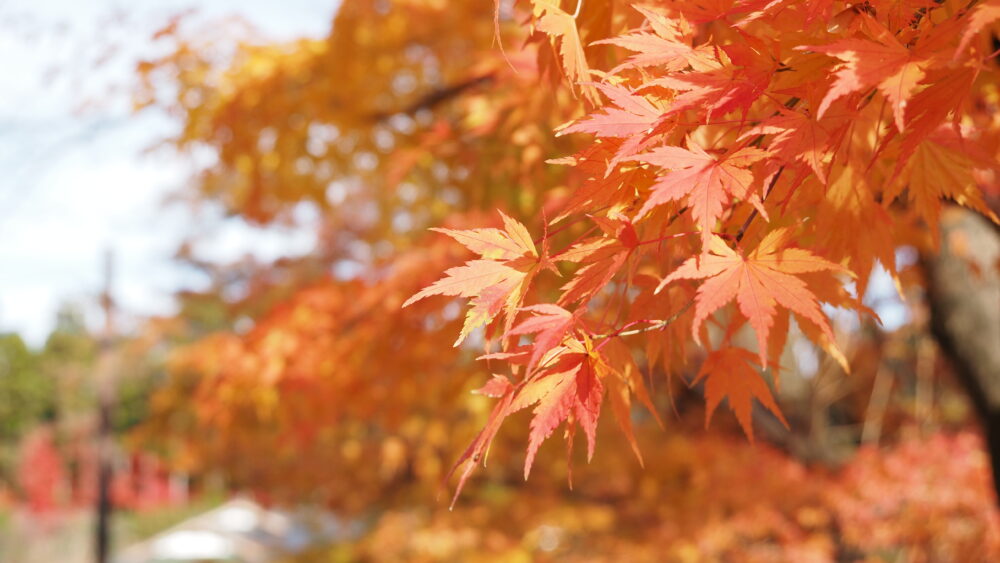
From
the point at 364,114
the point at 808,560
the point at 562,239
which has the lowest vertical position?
the point at 808,560

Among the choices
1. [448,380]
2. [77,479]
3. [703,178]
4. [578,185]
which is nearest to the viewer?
[703,178]

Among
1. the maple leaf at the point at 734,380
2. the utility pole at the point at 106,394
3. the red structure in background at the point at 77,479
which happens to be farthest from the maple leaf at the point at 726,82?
the red structure in background at the point at 77,479

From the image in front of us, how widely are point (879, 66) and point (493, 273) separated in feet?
1.58

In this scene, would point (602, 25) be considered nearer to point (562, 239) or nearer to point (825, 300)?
point (825, 300)

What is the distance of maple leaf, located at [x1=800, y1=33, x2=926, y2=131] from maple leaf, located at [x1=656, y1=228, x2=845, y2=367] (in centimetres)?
18

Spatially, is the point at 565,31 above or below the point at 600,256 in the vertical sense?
above

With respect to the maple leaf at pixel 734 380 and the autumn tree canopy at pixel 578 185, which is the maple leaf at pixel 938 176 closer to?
the autumn tree canopy at pixel 578 185

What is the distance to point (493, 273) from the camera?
105 centimetres

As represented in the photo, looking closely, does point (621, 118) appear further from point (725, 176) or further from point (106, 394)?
point (106, 394)

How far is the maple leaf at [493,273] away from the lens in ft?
3.32

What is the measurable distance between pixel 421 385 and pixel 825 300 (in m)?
2.97

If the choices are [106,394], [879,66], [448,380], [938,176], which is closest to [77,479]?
[106,394]

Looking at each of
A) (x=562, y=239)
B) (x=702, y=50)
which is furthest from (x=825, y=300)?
(x=562, y=239)

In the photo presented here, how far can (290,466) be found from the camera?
8.41 meters
